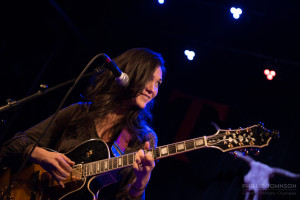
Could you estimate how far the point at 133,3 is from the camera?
241 inches

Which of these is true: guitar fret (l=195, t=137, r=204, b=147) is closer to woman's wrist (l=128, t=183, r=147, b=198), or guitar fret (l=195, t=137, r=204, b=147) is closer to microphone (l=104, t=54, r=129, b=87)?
woman's wrist (l=128, t=183, r=147, b=198)

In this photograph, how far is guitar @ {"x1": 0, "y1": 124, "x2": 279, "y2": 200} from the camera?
215 centimetres

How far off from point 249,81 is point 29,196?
488 centimetres

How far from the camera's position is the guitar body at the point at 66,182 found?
7.53ft

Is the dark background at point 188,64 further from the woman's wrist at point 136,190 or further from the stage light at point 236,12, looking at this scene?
the woman's wrist at point 136,190

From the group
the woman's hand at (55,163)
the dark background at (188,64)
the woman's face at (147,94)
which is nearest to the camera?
the woman's hand at (55,163)

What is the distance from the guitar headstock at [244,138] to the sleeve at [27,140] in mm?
1586

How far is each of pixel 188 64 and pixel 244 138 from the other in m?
4.19

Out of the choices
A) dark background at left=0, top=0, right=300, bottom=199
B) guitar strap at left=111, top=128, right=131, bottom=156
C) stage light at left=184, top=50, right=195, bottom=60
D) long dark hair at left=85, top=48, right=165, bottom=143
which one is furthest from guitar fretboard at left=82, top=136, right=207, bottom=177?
stage light at left=184, top=50, right=195, bottom=60

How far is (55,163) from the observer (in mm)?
2299

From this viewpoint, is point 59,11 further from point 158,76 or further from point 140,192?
point 140,192

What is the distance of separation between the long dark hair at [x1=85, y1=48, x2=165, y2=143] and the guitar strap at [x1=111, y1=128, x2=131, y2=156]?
5cm

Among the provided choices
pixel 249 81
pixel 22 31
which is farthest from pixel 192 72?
pixel 22 31

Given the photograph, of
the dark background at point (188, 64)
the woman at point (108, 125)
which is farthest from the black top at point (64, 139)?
the dark background at point (188, 64)
